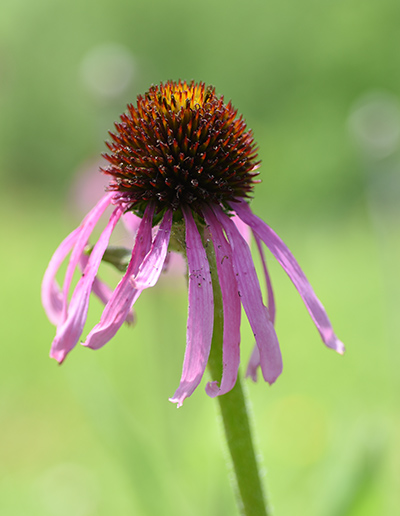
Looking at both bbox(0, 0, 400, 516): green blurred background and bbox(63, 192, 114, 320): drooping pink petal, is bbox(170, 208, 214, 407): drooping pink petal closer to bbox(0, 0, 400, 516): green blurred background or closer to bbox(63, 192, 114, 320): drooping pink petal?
bbox(63, 192, 114, 320): drooping pink petal

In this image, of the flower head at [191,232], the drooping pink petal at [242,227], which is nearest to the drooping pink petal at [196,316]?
the flower head at [191,232]

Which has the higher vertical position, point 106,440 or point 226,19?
point 226,19

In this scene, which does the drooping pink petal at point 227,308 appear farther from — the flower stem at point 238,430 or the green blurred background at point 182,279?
the green blurred background at point 182,279

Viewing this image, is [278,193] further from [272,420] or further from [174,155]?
[174,155]

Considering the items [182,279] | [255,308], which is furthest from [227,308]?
[182,279]

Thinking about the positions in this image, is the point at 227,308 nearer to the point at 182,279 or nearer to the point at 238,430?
the point at 238,430

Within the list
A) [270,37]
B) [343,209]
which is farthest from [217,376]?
[270,37]
